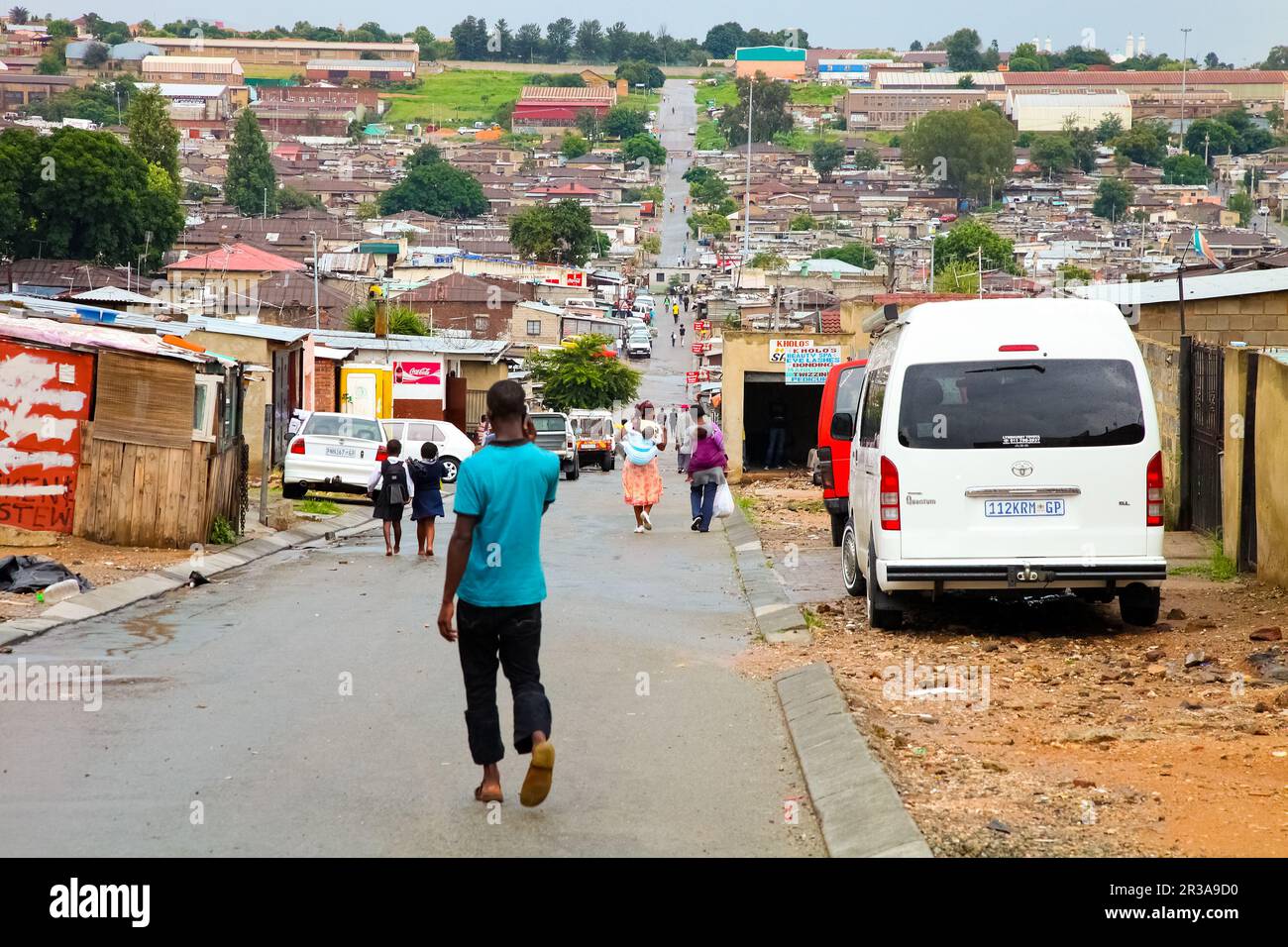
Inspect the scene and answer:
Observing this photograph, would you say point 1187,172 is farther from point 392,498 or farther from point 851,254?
point 392,498

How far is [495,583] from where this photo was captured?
7.39 m

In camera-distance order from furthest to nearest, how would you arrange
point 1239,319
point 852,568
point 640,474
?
point 640,474
point 1239,319
point 852,568

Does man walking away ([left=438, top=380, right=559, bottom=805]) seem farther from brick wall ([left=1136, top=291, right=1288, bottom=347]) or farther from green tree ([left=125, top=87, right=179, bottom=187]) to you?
green tree ([left=125, top=87, right=179, bottom=187])

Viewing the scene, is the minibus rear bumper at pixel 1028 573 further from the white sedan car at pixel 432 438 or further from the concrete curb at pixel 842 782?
the white sedan car at pixel 432 438

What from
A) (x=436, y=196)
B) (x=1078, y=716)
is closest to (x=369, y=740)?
(x=1078, y=716)

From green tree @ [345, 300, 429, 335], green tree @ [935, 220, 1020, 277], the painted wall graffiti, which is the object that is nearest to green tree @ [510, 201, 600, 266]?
green tree @ [935, 220, 1020, 277]

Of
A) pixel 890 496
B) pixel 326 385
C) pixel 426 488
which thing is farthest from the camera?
pixel 326 385

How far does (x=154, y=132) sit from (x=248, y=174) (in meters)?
50.3

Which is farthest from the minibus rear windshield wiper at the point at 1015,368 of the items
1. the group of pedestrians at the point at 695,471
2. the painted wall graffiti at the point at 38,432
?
the group of pedestrians at the point at 695,471

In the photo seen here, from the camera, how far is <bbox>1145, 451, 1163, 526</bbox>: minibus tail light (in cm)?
1145

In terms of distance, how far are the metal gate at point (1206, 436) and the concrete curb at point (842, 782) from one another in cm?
752

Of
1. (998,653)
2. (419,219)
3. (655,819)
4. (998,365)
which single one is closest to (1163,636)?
(998,653)
